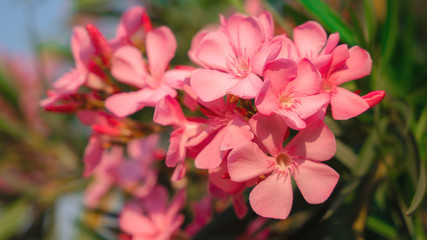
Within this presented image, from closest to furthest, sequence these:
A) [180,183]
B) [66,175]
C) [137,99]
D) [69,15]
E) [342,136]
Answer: [137,99] → [342,136] → [180,183] → [66,175] → [69,15]

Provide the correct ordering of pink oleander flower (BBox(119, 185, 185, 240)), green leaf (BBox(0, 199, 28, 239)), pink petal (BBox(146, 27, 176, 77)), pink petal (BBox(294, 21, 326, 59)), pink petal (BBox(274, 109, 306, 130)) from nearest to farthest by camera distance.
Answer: pink petal (BBox(274, 109, 306, 130)) → pink petal (BBox(294, 21, 326, 59)) → pink petal (BBox(146, 27, 176, 77)) → pink oleander flower (BBox(119, 185, 185, 240)) → green leaf (BBox(0, 199, 28, 239))

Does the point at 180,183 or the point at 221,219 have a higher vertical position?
the point at 221,219

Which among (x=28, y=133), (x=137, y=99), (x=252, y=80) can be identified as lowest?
(x=28, y=133)

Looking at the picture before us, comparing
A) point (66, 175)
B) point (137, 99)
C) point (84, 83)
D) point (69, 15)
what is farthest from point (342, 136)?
point (69, 15)

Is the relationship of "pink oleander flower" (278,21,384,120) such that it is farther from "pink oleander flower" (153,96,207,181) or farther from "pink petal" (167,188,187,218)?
"pink petal" (167,188,187,218)

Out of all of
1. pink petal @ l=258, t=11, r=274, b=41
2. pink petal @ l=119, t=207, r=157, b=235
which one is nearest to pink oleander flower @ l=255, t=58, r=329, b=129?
pink petal @ l=258, t=11, r=274, b=41

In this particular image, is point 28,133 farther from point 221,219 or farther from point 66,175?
point 221,219

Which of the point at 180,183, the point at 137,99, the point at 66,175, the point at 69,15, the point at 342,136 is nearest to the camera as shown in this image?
the point at 137,99
